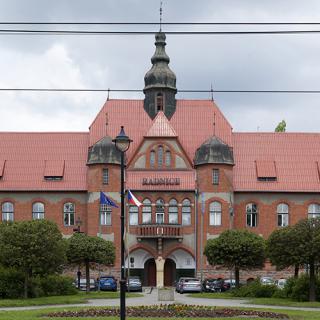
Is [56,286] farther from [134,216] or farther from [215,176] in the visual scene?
[215,176]

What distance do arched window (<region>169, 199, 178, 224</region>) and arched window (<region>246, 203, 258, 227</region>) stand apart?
22.4 feet

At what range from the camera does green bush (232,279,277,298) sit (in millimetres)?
49000

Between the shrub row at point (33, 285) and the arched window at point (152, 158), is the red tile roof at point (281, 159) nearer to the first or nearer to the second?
the arched window at point (152, 158)

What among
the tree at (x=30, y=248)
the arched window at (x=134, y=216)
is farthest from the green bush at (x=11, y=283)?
the arched window at (x=134, y=216)

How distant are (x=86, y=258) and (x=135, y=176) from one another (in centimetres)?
1724

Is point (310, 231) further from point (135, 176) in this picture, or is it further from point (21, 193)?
point (21, 193)

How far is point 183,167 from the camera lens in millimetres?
73125

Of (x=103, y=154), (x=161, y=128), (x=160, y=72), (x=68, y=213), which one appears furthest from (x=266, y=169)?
(x=68, y=213)

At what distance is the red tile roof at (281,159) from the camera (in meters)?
73.6

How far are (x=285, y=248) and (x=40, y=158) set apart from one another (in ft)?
120

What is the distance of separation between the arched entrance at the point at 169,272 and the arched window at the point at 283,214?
10584 mm

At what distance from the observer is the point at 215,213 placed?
Result: 72.2 meters

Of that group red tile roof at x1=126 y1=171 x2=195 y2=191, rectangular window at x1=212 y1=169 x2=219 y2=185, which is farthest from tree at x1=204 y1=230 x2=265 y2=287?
red tile roof at x1=126 y1=171 x2=195 y2=191

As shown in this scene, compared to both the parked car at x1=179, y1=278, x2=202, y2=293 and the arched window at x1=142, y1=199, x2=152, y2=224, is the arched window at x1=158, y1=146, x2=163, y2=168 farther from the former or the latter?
the parked car at x1=179, y1=278, x2=202, y2=293
